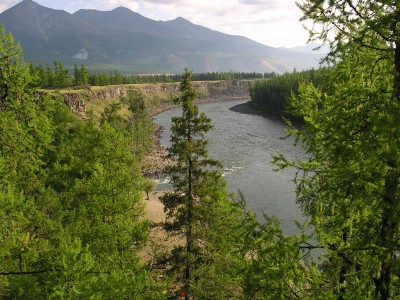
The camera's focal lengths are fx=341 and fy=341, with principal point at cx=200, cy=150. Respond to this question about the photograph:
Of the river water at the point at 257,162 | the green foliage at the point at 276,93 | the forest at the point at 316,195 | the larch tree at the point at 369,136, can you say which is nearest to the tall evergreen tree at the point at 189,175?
the forest at the point at 316,195

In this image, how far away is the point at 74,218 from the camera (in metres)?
23.3

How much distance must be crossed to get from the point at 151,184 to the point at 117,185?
3672 centimetres

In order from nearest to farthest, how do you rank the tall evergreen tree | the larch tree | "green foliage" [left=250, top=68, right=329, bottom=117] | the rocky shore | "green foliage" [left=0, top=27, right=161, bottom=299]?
the larch tree, "green foliage" [left=0, top=27, right=161, bottom=299], the tall evergreen tree, the rocky shore, "green foliage" [left=250, top=68, right=329, bottom=117]

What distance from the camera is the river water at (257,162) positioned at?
153ft

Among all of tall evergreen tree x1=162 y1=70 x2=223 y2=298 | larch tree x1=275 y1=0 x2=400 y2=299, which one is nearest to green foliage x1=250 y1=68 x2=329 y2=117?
tall evergreen tree x1=162 y1=70 x2=223 y2=298

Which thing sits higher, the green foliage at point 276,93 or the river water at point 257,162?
the green foliage at point 276,93

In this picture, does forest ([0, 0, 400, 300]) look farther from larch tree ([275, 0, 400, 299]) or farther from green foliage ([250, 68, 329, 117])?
green foliage ([250, 68, 329, 117])

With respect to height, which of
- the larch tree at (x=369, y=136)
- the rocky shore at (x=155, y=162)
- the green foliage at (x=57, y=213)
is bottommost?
the rocky shore at (x=155, y=162)

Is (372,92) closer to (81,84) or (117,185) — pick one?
(117,185)

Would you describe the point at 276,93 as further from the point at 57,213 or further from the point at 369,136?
the point at 369,136

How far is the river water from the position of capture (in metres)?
46.8

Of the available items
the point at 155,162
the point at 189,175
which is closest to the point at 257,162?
the point at 155,162

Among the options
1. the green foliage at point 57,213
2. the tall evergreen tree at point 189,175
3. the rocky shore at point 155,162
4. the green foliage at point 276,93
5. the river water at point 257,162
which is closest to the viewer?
the green foliage at point 57,213

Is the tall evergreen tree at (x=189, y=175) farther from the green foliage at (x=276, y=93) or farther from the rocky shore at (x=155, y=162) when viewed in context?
the green foliage at (x=276, y=93)
